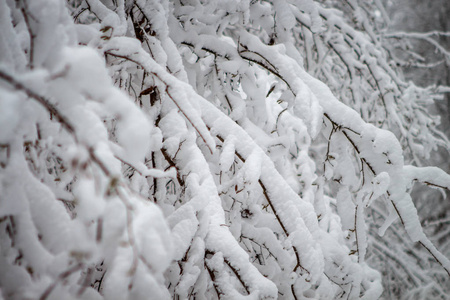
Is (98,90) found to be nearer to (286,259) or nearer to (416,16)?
(286,259)

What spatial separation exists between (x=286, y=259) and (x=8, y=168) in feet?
3.22

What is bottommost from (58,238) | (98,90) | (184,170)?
(184,170)

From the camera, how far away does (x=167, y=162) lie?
1.16 metres

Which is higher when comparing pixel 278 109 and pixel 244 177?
pixel 244 177

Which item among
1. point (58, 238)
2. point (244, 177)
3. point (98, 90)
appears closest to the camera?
point (98, 90)

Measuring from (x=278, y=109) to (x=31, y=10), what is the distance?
5.32 feet

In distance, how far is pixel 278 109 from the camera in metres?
1.96

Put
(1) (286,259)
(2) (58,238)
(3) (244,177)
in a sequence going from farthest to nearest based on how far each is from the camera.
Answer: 1. (1) (286,259)
2. (3) (244,177)
3. (2) (58,238)

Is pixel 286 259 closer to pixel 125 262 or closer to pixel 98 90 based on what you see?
pixel 125 262

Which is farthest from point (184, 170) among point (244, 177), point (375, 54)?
point (375, 54)

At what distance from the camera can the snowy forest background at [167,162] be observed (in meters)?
0.44

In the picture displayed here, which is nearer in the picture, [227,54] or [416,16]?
[227,54]

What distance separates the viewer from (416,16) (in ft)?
24.5

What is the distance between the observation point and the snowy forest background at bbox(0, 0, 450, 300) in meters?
0.44
